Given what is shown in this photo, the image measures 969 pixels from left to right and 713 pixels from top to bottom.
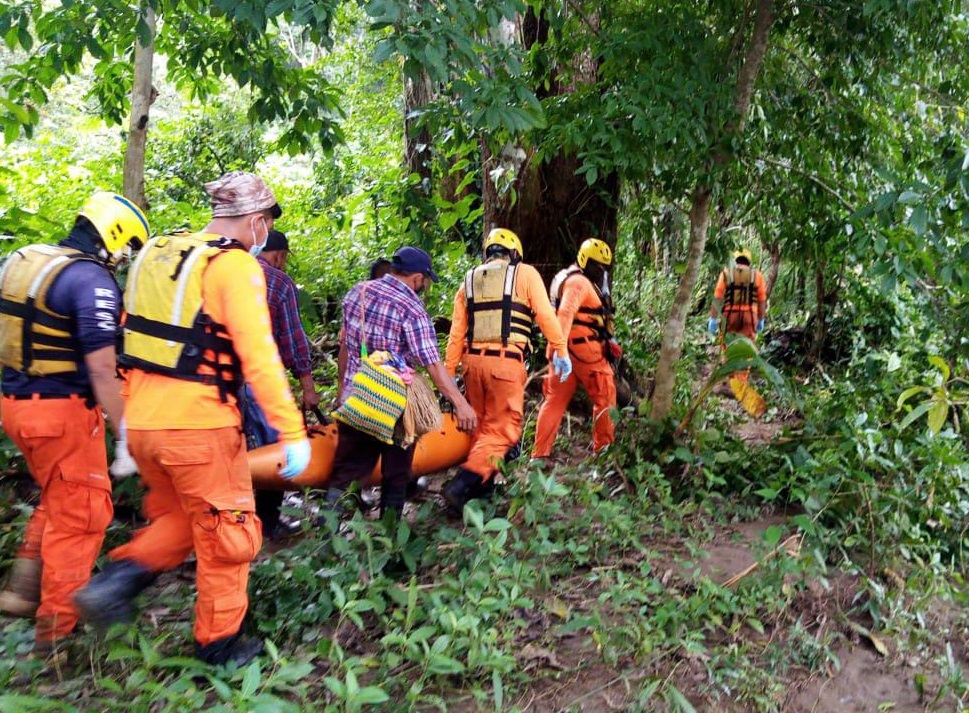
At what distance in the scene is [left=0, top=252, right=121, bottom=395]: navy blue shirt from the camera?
3.23 m

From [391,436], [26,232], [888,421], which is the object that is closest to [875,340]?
[888,421]

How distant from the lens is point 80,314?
3.23 meters

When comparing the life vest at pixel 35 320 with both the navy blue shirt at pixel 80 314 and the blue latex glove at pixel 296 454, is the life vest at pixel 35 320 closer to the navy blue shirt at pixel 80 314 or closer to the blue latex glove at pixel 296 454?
the navy blue shirt at pixel 80 314

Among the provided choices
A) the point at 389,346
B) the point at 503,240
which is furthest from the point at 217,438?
the point at 503,240

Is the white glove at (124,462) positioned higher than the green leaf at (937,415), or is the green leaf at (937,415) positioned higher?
the white glove at (124,462)

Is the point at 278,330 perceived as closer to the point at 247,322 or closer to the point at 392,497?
the point at 392,497

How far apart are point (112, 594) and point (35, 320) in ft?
3.88

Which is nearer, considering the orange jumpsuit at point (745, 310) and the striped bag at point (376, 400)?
the striped bag at point (376, 400)

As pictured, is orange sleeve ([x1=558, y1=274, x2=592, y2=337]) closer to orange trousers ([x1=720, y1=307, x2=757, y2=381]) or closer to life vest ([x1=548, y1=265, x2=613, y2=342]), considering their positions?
life vest ([x1=548, y1=265, x2=613, y2=342])

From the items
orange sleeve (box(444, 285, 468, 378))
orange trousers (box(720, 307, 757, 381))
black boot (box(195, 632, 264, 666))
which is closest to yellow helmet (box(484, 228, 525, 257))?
orange sleeve (box(444, 285, 468, 378))

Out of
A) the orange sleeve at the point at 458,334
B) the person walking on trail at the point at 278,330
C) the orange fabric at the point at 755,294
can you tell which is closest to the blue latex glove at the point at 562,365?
the orange sleeve at the point at 458,334

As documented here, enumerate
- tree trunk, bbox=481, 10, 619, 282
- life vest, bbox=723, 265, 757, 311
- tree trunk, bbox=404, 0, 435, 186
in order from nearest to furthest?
tree trunk, bbox=481, 10, 619, 282 → tree trunk, bbox=404, 0, 435, 186 → life vest, bbox=723, 265, 757, 311

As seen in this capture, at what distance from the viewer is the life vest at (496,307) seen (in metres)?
5.11

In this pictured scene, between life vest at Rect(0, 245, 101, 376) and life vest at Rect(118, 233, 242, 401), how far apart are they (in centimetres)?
46
